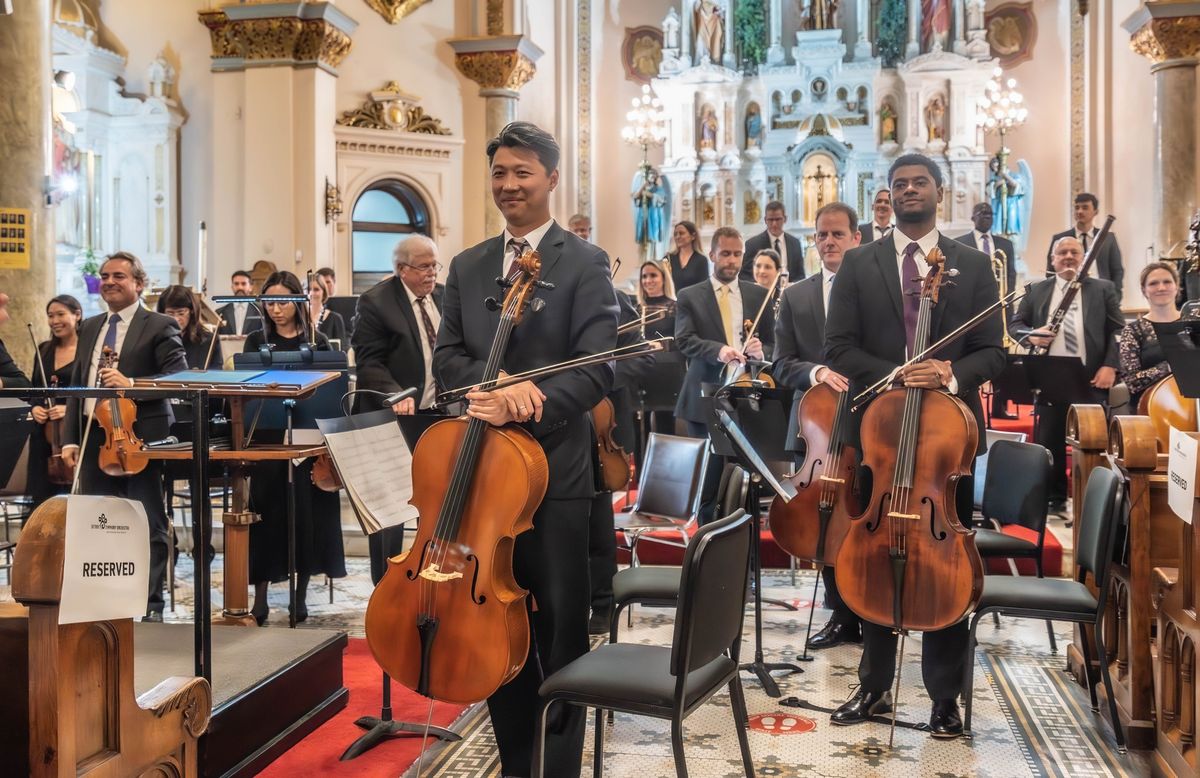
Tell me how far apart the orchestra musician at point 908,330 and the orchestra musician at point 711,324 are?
7.02 feet

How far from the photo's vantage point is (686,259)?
9164 millimetres

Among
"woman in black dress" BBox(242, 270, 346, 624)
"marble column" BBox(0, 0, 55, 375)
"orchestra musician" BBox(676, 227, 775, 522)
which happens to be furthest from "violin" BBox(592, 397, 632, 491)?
"marble column" BBox(0, 0, 55, 375)

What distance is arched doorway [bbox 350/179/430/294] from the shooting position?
13.6m

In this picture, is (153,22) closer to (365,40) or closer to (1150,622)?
(365,40)

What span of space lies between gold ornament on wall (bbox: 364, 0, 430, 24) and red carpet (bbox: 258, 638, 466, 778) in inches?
384

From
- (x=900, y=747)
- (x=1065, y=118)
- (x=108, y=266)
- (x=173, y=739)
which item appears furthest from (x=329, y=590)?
(x=1065, y=118)

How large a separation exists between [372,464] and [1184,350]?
2.43 metres

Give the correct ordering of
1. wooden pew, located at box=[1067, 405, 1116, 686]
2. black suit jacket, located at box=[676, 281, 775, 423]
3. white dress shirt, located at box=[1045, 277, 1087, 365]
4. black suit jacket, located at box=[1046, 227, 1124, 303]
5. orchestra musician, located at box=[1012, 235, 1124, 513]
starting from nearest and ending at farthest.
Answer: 1. wooden pew, located at box=[1067, 405, 1116, 686]
2. black suit jacket, located at box=[676, 281, 775, 423]
3. orchestra musician, located at box=[1012, 235, 1124, 513]
4. white dress shirt, located at box=[1045, 277, 1087, 365]
5. black suit jacket, located at box=[1046, 227, 1124, 303]

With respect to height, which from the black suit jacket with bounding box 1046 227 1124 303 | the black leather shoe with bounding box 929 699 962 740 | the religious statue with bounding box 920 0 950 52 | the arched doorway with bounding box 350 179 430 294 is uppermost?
the religious statue with bounding box 920 0 950 52

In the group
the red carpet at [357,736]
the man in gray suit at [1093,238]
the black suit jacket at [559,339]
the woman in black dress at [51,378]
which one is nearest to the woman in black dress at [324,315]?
the woman in black dress at [51,378]

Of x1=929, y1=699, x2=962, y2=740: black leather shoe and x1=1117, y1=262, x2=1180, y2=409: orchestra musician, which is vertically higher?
x1=1117, y1=262, x2=1180, y2=409: orchestra musician

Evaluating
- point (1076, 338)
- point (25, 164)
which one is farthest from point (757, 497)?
point (25, 164)

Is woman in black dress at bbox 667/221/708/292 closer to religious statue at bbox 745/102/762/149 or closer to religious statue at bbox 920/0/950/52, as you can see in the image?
religious statue at bbox 745/102/762/149

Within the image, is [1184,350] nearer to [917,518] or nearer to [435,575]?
[917,518]
